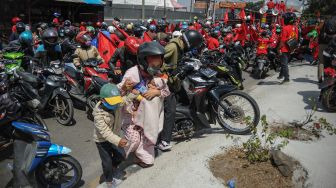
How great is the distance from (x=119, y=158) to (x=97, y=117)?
2.13 feet

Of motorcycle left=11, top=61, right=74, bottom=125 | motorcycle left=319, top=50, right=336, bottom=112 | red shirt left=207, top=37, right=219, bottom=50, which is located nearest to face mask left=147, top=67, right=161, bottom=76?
motorcycle left=11, top=61, right=74, bottom=125

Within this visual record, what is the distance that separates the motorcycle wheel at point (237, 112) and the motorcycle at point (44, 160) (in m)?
2.20

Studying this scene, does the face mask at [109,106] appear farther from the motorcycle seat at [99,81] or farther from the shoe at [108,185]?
the motorcycle seat at [99,81]

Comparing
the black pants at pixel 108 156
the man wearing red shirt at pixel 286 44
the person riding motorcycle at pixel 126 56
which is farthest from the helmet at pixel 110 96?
the man wearing red shirt at pixel 286 44

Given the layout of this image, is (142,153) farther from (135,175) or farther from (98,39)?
(98,39)

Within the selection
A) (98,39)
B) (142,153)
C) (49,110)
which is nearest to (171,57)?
(142,153)

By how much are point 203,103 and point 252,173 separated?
4.52 ft

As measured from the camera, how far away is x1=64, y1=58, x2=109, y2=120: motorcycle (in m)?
6.00

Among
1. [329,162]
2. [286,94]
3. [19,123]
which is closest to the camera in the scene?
[19,123]

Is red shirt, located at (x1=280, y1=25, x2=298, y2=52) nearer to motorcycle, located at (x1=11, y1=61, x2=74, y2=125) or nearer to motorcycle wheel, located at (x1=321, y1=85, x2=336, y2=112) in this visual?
motorcycle wheel, located at (x1=321, y1=85, x2=336, y2=112)

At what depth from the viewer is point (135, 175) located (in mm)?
3668

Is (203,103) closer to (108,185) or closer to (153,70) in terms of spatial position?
(153,70)

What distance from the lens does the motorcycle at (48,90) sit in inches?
194

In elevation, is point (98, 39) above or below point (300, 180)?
above
